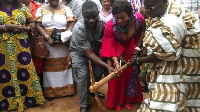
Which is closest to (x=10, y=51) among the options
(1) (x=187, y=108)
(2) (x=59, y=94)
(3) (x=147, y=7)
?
(2) (x=59, y=94)

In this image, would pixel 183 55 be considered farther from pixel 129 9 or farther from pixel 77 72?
pixel 77 72

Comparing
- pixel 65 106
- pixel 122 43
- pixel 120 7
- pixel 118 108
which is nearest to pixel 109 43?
pixel 122 43

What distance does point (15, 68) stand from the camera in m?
3.61

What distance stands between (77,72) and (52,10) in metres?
1.26

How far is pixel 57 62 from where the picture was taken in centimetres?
413

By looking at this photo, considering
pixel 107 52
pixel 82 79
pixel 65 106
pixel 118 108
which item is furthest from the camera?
pixel 65 106

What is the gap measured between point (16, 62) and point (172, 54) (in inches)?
99.8

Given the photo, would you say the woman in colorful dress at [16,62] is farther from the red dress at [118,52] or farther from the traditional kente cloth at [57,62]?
the red dress at [118,52]

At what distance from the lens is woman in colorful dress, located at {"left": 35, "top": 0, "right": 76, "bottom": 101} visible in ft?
12.9

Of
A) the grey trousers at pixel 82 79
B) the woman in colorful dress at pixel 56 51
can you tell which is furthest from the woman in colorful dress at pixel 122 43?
the woman in colorful dress at pixel 56 51

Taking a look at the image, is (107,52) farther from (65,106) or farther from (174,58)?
(65,106)

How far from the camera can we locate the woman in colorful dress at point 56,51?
3.93 metres

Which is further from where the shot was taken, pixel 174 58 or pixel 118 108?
pixel 118 108

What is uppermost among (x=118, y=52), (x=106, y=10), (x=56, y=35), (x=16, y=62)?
(x=106, y=10)
